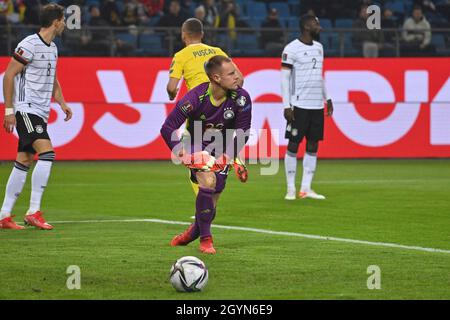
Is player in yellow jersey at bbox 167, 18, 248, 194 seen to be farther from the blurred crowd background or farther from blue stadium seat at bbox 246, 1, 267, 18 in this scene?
blue stadium seat at bbox 246, 1, 267, 18

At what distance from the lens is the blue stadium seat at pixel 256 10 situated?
81.8 ft

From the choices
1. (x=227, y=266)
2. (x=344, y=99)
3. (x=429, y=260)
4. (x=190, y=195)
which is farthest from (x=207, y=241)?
(x=344, y=99)

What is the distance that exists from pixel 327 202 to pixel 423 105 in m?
8.64

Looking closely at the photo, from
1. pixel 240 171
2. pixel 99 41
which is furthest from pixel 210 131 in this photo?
pixel 99 41

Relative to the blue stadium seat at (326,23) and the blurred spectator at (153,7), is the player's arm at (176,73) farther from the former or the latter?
the blue stadium seat at (326,23)

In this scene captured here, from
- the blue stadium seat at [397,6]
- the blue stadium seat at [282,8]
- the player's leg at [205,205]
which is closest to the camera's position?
the player's leg at [205,205]

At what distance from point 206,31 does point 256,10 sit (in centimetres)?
379

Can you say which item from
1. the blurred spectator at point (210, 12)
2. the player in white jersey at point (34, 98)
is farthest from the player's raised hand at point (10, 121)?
the blurred spectator at point (210, 12)

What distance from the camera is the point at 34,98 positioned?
11.3 m

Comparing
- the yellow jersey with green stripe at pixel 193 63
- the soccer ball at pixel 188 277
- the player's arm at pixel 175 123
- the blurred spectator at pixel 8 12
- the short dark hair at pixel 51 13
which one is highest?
the short dark hair at pixel 51 13

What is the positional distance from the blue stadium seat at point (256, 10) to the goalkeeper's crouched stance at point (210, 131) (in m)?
15.5

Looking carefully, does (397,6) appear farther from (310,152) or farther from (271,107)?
(310,152)

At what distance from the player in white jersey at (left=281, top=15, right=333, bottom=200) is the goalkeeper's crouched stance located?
5.34m

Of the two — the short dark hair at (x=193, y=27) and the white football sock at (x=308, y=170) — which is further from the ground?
the short dark hair at (x=193, y=27)
